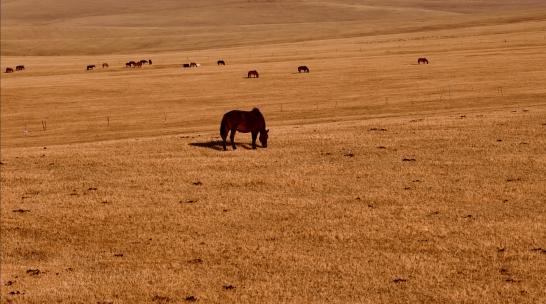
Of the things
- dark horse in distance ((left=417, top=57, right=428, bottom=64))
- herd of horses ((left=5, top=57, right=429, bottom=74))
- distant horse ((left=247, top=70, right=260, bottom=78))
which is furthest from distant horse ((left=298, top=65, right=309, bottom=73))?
dark horse in distance ((left=417, top=57, right=428, bottom=64))

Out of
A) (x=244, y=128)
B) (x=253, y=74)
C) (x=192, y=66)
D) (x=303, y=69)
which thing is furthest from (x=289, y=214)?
(x=192, y=66)

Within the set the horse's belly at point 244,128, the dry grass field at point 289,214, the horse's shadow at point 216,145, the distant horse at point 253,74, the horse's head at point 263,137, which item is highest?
the distant horse at point 253,74

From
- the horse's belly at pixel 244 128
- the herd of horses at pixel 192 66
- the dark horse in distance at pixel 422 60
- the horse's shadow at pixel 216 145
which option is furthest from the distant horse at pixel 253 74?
the horse's belly at pixel 244 128

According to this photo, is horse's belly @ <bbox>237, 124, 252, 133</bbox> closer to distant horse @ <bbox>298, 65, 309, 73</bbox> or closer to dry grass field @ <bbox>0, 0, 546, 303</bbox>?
dry grass field @ <bbox>0, 0, 546, 303</bbox>

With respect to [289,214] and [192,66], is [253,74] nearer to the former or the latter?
[192,66]

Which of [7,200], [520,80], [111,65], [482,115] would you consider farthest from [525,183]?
[111,65]

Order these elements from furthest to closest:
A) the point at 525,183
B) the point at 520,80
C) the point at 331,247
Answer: the point at 520,80
the point at 525,183
the point at 331,247

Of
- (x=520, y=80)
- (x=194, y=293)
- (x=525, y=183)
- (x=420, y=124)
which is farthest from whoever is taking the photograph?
(x=520, y=80)

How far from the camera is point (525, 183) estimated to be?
61.5ft

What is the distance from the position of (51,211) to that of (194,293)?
7104 millimetres

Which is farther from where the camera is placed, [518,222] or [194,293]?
[518,222]

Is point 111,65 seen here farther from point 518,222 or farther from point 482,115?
point 518,222

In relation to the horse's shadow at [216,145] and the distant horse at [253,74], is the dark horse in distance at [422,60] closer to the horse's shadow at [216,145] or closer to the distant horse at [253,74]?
the distant horse at [253,74]

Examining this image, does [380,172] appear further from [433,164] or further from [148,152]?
[148,152]
